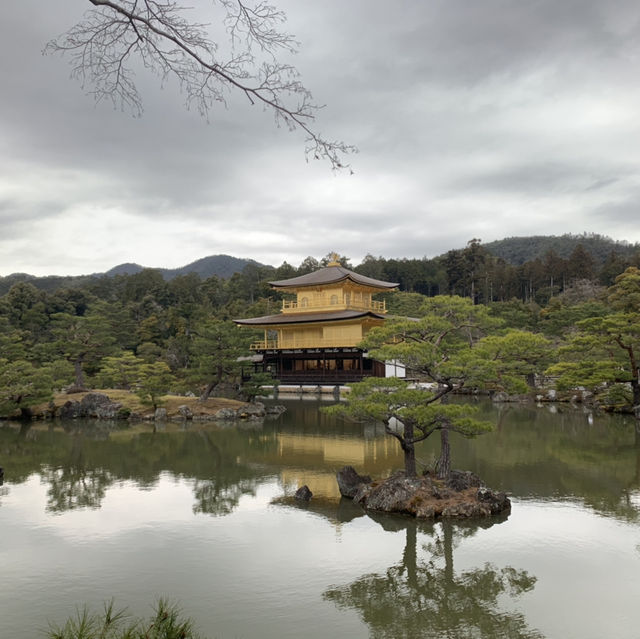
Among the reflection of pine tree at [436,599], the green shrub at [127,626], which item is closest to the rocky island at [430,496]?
the reflection of pine tree at [436,599]

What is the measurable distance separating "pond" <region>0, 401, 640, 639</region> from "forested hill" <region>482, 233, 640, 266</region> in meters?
81.4

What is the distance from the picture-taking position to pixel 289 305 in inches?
1321

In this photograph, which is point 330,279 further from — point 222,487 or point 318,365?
point 222,487

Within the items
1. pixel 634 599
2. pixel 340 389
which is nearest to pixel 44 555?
pixel 634 599

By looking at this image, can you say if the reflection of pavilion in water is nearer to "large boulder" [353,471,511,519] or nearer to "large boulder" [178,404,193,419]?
"large boulder" [353,471,511,519]

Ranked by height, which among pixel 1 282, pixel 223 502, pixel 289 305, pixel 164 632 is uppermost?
pixel 1 282

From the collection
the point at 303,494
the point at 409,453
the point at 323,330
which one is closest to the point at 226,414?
the point at 323,330

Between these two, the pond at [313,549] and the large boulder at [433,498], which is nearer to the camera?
the pond at [313,549]

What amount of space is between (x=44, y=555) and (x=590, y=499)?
910 centimetres

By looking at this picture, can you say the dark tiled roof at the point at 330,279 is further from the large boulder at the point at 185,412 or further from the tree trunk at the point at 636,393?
the tree trunk at the point at 636,393

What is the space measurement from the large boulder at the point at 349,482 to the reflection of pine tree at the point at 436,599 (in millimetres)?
2635

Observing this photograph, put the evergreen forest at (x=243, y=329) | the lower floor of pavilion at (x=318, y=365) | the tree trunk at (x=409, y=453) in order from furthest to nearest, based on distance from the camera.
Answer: the lower floor of pavilion at (x=318, y=365)
the evergreen forest at (x=243, y=329)
the tree trunk at (x=409, y=453)

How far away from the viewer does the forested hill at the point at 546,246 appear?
88.1 m

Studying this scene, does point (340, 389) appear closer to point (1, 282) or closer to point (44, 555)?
point (44, 555)
